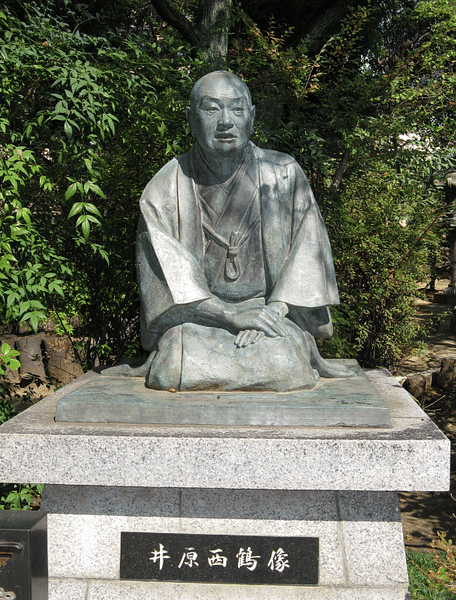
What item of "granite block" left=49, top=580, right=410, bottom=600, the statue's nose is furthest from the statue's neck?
"granite block" left=49, top=580, right=410, bottom=600

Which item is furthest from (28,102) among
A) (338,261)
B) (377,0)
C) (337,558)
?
(377,0)

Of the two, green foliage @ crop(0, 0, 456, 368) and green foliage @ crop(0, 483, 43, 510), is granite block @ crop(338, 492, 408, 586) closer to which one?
green foliage @ crop(0, 0, 456, 368)

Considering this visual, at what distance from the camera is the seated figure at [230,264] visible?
2695 millimetres

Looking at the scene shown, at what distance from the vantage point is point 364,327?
252 inches

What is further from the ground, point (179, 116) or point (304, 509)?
point (179, 116)

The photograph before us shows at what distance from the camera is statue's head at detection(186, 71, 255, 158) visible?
9.11 feet

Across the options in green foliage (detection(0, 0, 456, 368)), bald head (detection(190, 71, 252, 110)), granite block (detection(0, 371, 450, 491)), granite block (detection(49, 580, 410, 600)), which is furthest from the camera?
green foliage (detection(0, 0, 456, 368))

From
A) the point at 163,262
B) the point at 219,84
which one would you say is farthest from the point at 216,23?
the point at 163,262

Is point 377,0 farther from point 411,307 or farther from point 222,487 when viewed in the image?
point 222,487

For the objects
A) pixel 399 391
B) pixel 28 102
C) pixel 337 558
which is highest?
pixel 28 102

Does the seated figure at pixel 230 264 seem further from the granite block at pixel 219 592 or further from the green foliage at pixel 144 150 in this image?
the granite block at pixel 219 592

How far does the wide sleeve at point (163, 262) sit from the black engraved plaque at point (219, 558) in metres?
0.94

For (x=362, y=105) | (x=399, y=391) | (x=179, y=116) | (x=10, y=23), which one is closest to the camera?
(x=399, y=391)

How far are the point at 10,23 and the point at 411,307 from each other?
15.7 ft
